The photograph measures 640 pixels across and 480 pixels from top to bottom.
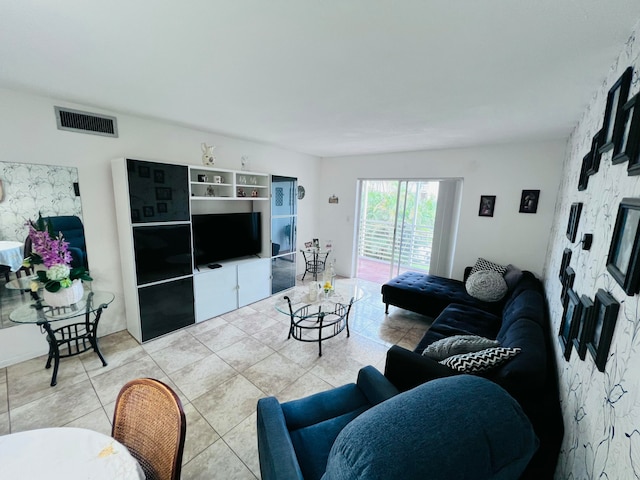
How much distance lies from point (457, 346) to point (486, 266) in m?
2.21

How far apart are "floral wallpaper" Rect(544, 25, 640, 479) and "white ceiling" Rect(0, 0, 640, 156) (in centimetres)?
33

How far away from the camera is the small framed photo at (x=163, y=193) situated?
9.08ft

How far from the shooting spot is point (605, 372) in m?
0.92

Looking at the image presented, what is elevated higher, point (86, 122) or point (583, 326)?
point (86, 122)

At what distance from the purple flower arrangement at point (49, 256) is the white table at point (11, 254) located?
0.12m

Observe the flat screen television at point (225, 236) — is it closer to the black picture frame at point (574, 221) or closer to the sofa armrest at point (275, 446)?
the sofa armrest at point (275, 446)

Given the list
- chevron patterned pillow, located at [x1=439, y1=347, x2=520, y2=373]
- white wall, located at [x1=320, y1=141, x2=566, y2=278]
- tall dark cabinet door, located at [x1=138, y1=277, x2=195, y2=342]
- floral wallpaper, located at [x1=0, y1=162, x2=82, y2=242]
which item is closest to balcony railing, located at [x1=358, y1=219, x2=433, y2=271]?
white wall, located at [x1=320, y1=141, x2=566, y2=278]

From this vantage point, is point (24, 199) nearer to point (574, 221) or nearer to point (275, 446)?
point (275, 446)

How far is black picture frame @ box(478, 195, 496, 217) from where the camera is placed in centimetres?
367

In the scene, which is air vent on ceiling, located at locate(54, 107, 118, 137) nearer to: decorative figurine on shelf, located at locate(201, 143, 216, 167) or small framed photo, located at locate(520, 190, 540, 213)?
decorative figurine on shelf, located at locate(201, 143, 216, 167)

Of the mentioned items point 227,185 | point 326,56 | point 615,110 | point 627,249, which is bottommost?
point 627,249

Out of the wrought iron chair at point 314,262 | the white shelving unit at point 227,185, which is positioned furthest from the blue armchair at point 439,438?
the wrought iron chair at point 314,262

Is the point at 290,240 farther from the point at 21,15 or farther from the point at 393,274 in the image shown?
the point at 21,15

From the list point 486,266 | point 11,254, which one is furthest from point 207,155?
point 486,266
